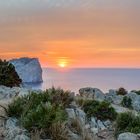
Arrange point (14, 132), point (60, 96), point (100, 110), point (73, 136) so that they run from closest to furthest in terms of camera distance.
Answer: point (14, 132)
point (73, 136)
point (60, 96)
point (100, 110)

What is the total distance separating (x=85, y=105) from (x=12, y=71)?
1163cm

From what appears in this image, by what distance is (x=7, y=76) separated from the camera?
29172 mm

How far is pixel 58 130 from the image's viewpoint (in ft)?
40.4

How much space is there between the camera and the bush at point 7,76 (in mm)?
28828

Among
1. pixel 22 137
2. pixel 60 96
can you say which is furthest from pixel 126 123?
pixel 22 137

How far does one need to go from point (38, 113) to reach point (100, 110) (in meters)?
7.39

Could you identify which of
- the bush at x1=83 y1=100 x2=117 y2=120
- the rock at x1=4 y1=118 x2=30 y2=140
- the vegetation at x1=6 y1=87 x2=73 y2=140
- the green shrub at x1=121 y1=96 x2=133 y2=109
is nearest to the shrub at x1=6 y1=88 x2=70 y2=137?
the vegetation at x1=6 y1=87 x2=73 y2=140

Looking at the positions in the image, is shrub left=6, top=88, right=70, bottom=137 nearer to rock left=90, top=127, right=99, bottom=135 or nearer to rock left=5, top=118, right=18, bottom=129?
rock left=5, top=118, right=18, bottom=129

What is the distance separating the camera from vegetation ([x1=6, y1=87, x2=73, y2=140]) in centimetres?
1255

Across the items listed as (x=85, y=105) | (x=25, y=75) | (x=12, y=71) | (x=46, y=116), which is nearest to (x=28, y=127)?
(x=46, y=116)

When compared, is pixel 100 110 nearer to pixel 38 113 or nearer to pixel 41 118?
pixel 38 113

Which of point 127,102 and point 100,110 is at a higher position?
point 100,110

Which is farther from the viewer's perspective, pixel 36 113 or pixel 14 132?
pixel 36 113

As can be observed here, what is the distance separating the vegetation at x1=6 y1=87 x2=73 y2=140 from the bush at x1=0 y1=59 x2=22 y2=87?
13.1 meters
